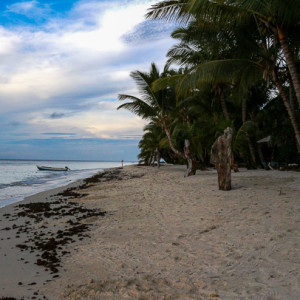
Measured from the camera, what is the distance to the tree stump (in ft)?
29.4

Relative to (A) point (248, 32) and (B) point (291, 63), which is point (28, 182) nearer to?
(A) point (248, 32)

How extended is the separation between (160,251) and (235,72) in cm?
883

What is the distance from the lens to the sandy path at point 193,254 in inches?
117

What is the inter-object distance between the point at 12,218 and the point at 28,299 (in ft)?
16.2

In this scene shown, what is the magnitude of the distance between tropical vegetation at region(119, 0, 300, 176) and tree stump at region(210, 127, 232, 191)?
2.75 m

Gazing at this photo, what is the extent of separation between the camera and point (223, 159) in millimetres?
9352

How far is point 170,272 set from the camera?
3.46m

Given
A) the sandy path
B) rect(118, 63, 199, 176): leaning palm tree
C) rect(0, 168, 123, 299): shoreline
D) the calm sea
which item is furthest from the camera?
rect(118, 63, 199, 176): leaning palm tree

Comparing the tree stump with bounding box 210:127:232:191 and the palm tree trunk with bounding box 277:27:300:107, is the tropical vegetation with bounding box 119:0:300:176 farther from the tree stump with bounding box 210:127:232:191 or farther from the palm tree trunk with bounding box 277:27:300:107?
the tree stump with bounding box 210:127:232:191

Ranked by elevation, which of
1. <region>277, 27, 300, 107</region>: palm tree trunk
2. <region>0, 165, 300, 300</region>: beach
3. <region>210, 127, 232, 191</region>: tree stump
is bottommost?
<region>0, 165, 300, 300</region>: beach

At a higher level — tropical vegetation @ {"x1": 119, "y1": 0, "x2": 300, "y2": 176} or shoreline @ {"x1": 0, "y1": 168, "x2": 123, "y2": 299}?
tropical vegetation @ {"x1": 119, "y1": 0, "x2": 300, "y2": 176}

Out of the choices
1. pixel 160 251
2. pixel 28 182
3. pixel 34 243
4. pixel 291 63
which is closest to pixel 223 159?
pixel 291 63

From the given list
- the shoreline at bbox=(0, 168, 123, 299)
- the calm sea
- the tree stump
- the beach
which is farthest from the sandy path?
the calm sea

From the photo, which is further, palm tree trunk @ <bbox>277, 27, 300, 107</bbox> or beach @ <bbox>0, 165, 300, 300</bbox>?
palm tree trunk @ <bbox>277, 27, 300, 107</bbox>
